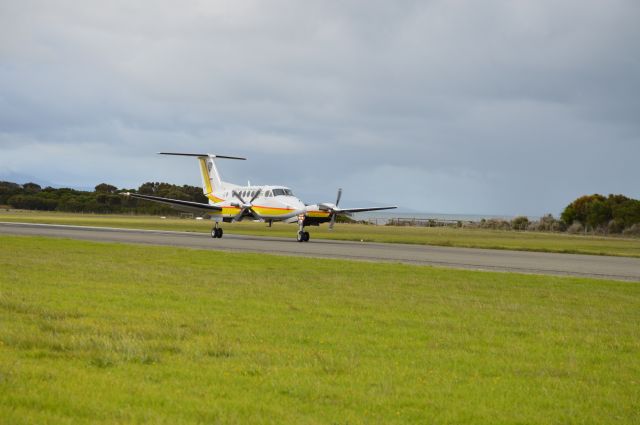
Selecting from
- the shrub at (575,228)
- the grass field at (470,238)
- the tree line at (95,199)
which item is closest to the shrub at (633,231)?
the grass field at (470,238)

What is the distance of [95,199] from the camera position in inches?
5344

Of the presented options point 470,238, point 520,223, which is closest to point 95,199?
point 520,223

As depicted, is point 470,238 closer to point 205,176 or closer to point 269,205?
point 269,205

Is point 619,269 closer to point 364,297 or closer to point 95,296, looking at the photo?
point 364,297

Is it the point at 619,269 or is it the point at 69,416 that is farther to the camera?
the point at 619,269

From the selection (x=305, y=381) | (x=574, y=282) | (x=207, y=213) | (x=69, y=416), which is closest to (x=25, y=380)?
(x=69, y=416)

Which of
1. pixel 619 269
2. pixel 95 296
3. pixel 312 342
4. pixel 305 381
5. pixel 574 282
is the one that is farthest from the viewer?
pixel 619 269

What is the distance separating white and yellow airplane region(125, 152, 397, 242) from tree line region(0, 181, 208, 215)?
6542 centimetres

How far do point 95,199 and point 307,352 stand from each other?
133 meters

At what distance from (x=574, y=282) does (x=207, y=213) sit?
31.6 metres

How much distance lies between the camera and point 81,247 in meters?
29.9

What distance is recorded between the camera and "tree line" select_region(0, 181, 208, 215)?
407 feet

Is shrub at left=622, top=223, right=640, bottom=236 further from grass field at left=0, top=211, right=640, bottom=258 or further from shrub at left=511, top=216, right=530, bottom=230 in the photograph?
shrub at left=511, top=216, right=530, bottom=230

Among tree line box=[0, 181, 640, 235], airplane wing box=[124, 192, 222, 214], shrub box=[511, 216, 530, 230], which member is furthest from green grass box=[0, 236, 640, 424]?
shrub box=[511, 216, 530, 230]
